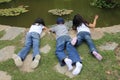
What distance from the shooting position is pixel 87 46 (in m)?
5.86

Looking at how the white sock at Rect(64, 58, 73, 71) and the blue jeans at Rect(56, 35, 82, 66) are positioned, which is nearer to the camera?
the white sock at Rect(64, 58, 73, 71)

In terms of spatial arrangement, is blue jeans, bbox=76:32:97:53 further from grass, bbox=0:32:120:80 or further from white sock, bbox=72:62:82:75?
white sock, bbox=72:62:82:75

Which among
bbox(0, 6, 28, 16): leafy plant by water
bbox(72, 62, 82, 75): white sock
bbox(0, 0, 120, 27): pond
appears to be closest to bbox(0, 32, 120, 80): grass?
bbox(72, 62, 82, 75): white sock

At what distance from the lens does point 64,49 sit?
574 cm

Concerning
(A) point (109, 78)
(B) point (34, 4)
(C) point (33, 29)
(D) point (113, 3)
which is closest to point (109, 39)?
(A) point (109, 78)

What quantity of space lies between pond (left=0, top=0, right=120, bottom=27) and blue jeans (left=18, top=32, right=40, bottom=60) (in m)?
2.33

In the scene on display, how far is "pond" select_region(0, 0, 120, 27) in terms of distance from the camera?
8477 mm

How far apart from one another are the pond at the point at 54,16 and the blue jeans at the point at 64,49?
8.18 feet

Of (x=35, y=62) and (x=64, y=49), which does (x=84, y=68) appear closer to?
(x=64, y=49)

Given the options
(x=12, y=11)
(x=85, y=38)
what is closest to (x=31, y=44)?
(x=85, y=38)

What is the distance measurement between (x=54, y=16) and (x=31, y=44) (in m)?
3.08

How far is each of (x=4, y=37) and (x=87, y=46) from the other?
201 cm

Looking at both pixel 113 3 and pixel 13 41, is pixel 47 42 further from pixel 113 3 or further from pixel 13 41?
pixel 113 3

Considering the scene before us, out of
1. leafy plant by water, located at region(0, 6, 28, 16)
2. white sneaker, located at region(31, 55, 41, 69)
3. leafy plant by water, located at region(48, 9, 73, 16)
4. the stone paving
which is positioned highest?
white sneaker, located at region(31, 55, 41, 69)
